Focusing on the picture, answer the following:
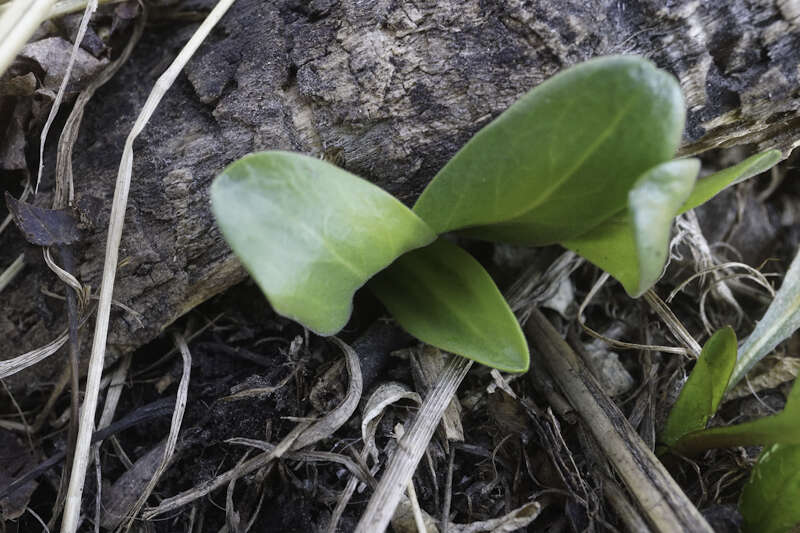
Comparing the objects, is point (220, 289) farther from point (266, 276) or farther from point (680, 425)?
point (680, 425)

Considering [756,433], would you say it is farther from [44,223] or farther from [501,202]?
[44,223]

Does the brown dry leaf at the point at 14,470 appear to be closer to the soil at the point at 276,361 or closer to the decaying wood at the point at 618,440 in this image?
the soil at the point at 276,361

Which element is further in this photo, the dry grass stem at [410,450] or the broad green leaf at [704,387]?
the broad green leaf at [704,387]

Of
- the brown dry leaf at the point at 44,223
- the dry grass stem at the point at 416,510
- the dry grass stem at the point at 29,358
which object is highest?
the brown dry leaf at the point at 44,223

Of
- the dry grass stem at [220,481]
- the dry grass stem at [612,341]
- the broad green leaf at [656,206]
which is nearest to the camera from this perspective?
the broad green leaf at [656,206]

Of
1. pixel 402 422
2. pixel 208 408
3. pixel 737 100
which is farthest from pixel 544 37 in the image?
pixel 208 408

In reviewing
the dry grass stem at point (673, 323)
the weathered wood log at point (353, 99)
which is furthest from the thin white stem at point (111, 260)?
the dry grass stem at point (673, 323)
